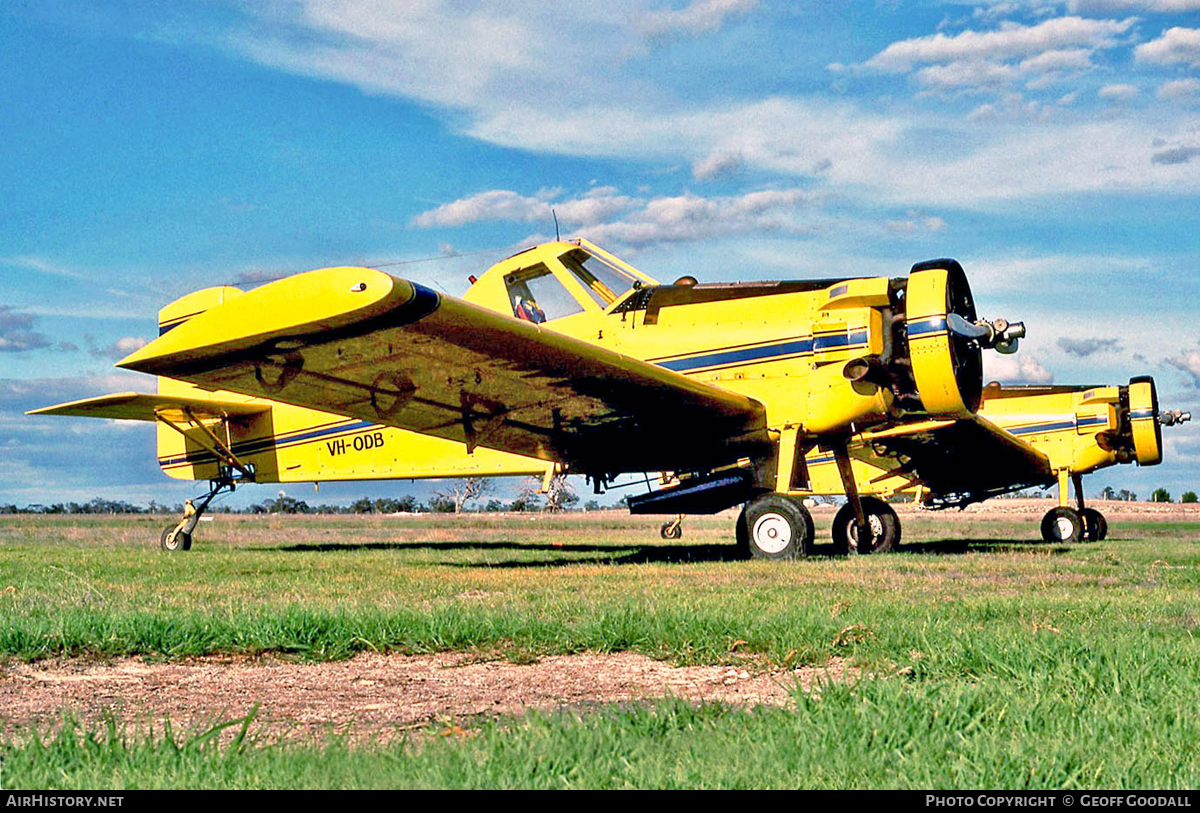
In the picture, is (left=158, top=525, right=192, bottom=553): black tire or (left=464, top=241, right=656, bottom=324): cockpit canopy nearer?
(left=464, top=241, right=656, bottom=324): cockpit canopy

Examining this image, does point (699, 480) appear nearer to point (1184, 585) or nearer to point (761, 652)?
point (1184, 585)

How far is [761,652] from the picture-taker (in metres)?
4.36

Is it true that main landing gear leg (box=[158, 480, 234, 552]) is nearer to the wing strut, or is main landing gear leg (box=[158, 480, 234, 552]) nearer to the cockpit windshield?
the wing strut

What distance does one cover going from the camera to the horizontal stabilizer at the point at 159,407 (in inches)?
578

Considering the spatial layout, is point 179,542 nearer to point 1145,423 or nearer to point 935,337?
point 935,337

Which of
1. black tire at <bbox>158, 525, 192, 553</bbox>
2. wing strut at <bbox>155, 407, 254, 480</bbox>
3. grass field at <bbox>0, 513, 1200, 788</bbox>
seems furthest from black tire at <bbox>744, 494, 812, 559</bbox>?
black tire at <bbox>158, 525, 192, 553</bbox>

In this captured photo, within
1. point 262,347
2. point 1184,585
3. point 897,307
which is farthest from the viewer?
point 897,307

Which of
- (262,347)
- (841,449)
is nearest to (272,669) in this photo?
(262,347)

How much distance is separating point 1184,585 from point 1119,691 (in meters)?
4.93

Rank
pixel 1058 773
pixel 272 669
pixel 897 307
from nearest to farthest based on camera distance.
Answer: pixel 1058 773 < pixel 272 669 < pixel 897 307

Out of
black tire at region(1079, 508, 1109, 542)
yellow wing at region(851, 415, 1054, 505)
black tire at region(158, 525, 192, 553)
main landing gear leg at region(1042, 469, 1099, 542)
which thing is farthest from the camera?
black tire at region(1079, 508, 1109, 542)

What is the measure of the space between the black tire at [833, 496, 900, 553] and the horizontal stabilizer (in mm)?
8753

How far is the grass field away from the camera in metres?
2.49

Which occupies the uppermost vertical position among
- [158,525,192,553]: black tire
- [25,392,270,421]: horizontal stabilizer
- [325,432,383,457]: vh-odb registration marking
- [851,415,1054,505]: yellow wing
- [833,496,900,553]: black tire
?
[25,392,270,421]: horizontal stabilizer
